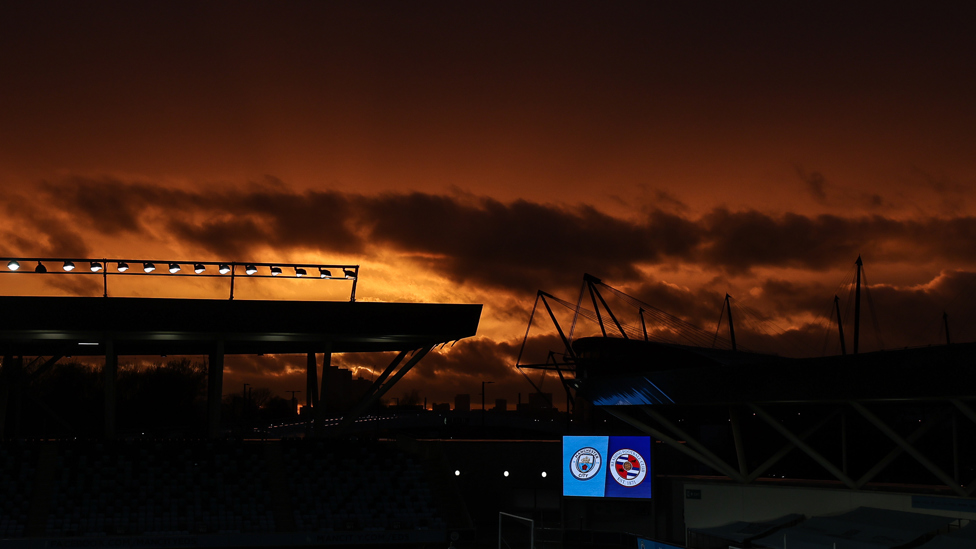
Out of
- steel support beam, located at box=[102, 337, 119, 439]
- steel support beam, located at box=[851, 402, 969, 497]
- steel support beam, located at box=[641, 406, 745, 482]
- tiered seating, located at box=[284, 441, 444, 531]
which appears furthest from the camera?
steel support beam, located at box=[102, 337, 119, 439]

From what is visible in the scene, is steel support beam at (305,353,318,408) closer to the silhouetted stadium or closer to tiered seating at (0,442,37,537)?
the silhouetted stadium

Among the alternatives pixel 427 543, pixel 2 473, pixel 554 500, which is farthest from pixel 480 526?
pixel 2 473

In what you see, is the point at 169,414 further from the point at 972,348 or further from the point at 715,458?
the point at 972,348

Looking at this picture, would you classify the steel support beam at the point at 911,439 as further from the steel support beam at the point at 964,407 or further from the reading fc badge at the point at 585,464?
the reading fc badge at the point at 585,464

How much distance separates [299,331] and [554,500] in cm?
1644

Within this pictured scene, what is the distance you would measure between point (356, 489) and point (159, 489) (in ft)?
29.6

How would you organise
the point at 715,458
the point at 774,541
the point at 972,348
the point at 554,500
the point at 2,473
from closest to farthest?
the point at 972,348, the point at 774,541, the point at 715,458, the point at 2,473, the point at 554,500

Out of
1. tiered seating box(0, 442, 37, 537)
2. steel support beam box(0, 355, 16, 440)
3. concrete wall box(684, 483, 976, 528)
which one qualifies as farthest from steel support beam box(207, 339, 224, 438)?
concrete wall box(684, 483, 976, 528)

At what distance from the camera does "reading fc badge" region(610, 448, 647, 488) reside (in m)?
39.4

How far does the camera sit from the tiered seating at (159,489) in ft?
120

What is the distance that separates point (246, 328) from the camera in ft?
139

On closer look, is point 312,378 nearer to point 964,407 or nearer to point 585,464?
point 585,464

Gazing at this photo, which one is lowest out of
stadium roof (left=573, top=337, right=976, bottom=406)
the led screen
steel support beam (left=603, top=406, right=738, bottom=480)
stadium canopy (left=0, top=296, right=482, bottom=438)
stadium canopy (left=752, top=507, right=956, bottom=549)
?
stadium canopy (left=752, top=507, right=956, bottom=549)

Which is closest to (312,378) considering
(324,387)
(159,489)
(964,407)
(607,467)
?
(324,387)
